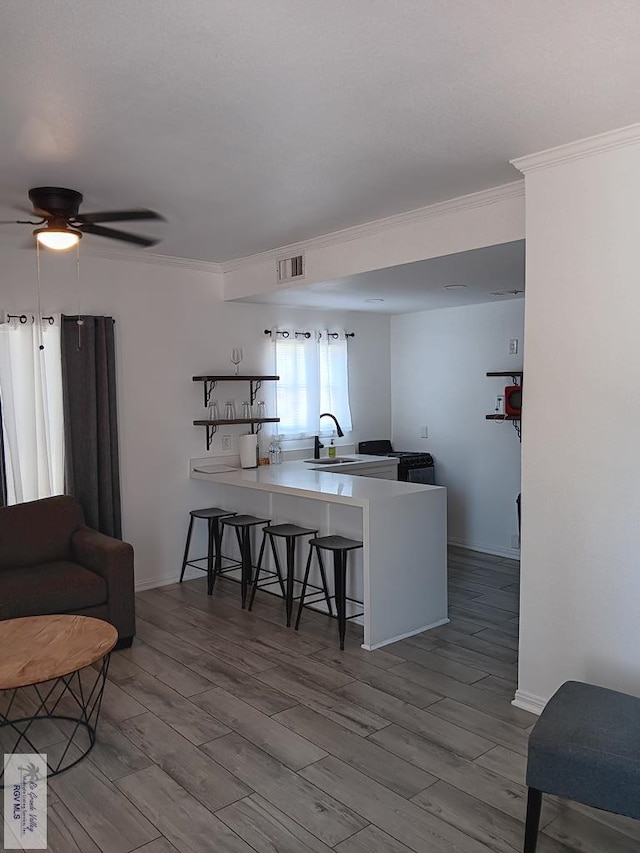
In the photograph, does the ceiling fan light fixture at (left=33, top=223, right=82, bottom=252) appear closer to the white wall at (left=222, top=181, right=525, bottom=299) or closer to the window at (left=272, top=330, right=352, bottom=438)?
the white wall at (left=222, top=181, right=525, bottom=299)

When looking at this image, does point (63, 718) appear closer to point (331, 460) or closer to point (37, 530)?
point (37, 530)

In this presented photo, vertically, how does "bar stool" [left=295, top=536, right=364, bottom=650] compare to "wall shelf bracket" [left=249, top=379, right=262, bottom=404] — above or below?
below

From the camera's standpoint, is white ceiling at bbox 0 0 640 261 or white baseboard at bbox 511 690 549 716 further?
white baseboard at bbox 511 690 549 716

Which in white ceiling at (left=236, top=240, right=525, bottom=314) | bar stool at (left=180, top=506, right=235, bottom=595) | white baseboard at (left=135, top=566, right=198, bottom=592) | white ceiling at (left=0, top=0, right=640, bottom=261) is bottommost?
white baseboard at (left=135, top=566, right=198, bottom=592)

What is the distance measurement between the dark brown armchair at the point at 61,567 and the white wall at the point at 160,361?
0.79m

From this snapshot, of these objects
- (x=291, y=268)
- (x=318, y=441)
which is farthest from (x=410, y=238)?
(x=318, y=441)

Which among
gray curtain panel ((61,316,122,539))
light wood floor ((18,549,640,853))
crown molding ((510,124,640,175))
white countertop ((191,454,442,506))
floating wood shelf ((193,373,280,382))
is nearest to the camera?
light wood floor ((18,549,640,853))

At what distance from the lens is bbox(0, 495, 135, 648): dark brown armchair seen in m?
3.72

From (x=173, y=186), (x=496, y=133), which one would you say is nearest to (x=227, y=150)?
(x=173, y=186)

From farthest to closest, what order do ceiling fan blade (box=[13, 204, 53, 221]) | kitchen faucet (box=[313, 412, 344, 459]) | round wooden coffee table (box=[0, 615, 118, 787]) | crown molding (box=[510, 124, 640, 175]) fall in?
kitchen faucet (box=[313, 412, 344, 459]) < ceiling fan blade (box=[13, 204, 53, 221]) < crown molding (box=[510, 124, 640, 175]) < round wooden coffee table (box=[0, 615, 118, 787])

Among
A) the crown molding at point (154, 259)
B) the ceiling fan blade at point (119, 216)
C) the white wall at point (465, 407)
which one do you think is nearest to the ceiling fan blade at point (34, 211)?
the ceiling fan blade at point (119, 216)

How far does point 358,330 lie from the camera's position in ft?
21.7

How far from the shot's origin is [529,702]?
10.4 ft

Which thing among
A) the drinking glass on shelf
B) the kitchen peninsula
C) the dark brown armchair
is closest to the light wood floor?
the kitchen peninsula
